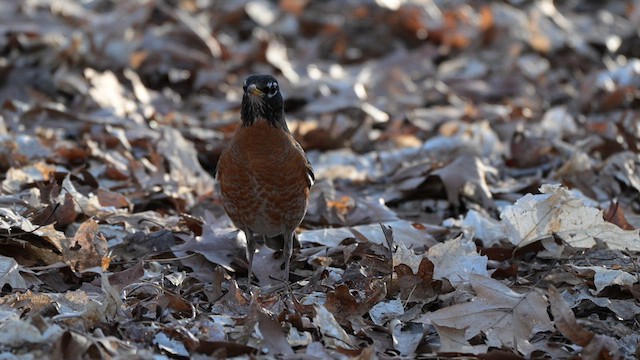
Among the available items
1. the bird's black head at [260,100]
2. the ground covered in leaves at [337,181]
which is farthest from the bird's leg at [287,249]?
the bird's black head at [260,100]

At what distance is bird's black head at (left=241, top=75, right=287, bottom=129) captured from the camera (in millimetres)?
6051

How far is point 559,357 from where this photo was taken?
4715mm

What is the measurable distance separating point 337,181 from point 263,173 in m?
2.12

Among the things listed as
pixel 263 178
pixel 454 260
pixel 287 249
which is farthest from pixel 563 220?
pixel 263 178

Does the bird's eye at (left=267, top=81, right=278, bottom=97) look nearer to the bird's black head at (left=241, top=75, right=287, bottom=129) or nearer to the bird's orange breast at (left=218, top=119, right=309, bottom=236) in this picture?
the bird's black head at (left=241, top=75, right=287, bottom=129)

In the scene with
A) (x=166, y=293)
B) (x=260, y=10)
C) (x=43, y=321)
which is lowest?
(x=260, y=10)

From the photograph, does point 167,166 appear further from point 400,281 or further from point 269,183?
point 400,281

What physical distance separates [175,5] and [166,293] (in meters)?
8.74

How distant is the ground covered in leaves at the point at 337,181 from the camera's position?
4754 mm

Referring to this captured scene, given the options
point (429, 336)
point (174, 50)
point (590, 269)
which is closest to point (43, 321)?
point (429, 336)

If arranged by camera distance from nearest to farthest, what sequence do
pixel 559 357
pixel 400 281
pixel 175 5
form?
pixel 559 357
pixel 400 281
pixel 175 5

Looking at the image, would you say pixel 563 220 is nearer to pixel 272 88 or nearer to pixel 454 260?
pixel 454 260

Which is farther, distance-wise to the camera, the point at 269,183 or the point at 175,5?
the point at 175,5

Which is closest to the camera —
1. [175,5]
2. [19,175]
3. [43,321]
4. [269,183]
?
[43,321]
